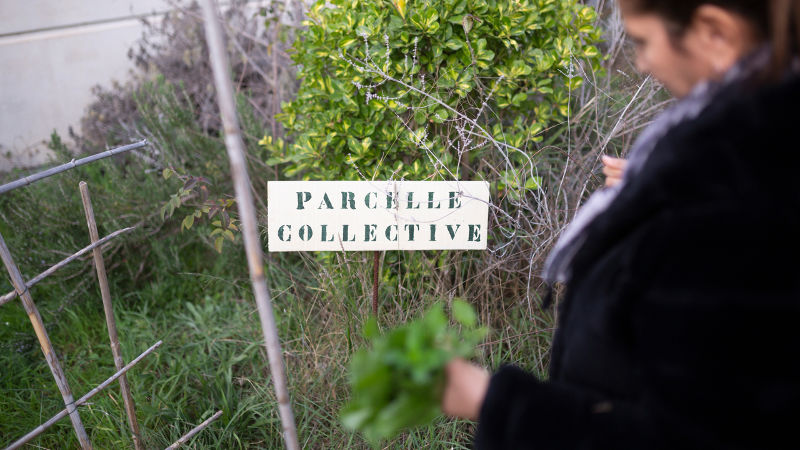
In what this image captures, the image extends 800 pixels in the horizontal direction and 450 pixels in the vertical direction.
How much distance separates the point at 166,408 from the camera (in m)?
2.18

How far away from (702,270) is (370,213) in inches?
44.8

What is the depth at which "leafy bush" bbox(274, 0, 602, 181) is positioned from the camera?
2064mm

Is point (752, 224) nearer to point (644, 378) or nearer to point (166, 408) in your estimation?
point (644, 378)

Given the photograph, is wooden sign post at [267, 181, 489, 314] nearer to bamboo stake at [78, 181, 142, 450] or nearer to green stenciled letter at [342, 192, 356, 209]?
green stenciled letter at [342, 192, 356, 209]

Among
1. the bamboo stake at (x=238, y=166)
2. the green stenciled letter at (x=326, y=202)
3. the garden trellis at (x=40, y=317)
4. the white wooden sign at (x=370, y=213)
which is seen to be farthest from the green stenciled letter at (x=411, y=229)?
the garden trellis at (x=40, y=317)

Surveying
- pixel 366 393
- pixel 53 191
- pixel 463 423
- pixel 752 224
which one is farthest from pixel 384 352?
pixel 53 191

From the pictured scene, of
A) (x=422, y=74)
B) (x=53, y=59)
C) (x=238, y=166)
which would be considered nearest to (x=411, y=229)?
(x=422, y=74)

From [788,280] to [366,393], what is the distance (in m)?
0.54

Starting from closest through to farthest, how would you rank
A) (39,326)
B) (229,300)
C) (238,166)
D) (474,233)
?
(238,166) < (39,326) < (474,233) < (229,300)

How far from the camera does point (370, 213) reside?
1717 millimetres

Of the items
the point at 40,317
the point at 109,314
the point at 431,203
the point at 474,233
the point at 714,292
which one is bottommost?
the point at 109,314

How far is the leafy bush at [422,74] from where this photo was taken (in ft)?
6.77

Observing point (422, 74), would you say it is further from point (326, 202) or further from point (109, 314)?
point (109, 314)

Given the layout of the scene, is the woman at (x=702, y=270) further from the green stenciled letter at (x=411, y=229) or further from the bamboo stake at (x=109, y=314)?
the bamboo stake at (x=109, y=314)
